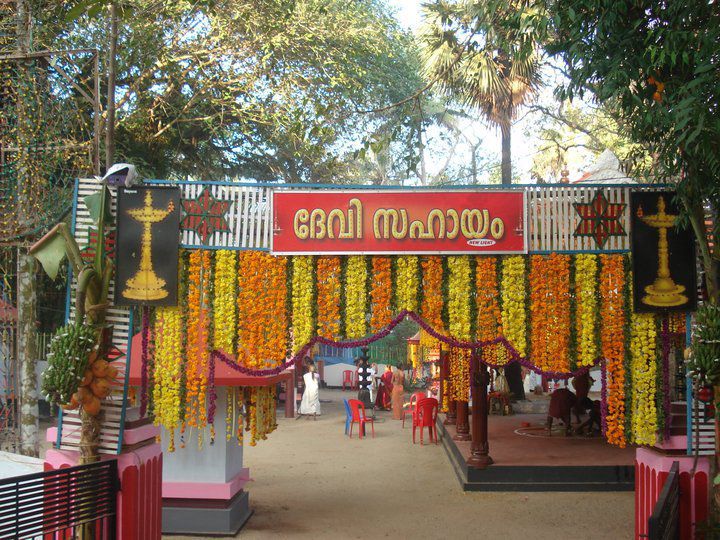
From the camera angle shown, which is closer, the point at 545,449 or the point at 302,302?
the point at 302,302

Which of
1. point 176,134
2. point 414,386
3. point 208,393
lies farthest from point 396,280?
point 414,386

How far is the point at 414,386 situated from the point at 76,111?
21423 mm

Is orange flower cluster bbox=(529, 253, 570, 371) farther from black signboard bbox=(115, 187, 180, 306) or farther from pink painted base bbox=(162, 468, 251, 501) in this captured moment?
pink painted base bbox=(162, 468, 251, 501)

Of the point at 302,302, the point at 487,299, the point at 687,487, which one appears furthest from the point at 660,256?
the point at 302,302

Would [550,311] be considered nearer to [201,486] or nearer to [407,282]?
[407,282]

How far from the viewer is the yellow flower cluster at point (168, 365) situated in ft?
24.5

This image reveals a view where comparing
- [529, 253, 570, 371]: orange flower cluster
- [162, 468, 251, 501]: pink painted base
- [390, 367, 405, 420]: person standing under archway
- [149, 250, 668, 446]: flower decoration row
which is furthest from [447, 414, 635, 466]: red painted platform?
[529, 253, 570, 371]: orange flower cluster

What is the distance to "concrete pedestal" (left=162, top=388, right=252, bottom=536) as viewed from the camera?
9414 millimetres

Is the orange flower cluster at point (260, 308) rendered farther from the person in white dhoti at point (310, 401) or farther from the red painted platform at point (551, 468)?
the person in white dhoti at point (310, 401)

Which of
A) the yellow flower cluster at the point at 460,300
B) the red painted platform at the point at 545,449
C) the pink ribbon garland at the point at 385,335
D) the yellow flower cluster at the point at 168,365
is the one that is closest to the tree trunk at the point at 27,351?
the yellow flower cluster at the point at 168,365

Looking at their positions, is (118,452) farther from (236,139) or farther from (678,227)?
(236,139)

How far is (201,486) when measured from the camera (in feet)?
31.2

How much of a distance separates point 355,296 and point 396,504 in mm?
5273

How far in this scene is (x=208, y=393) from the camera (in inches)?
310
